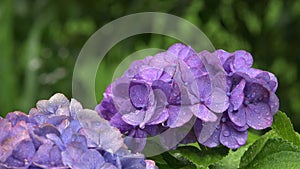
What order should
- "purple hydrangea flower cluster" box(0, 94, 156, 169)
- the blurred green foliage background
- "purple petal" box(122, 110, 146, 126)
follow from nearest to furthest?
"purple hydrangea flower cluster" box(0, 94, 156, 169), "purple petal" box(122, 110, 146, 126), the blurred green foliage background

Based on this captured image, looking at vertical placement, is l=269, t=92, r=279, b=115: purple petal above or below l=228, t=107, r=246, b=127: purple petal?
above

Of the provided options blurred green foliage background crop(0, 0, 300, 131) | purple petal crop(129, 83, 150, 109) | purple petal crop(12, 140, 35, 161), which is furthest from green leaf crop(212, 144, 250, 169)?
blurred green foliage background crop(0, 0, 300, 131)

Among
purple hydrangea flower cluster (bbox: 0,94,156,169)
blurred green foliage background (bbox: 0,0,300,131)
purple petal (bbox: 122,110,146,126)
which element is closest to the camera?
purple hydrangea flower cluster (bbox: 0,94,156,169)

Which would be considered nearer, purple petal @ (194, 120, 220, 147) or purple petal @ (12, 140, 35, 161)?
purple petal @ (12, 140, 35, 161)

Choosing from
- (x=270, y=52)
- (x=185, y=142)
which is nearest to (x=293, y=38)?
(x=270, y=52)

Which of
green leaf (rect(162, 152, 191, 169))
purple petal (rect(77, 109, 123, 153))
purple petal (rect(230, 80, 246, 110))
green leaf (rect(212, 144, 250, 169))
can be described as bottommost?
green leaf (rect(212, 144, 250, 169))

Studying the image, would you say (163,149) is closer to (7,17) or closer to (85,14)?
(85,14)

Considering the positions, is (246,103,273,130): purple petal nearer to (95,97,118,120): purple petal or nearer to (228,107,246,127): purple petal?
(228,107,246,127): purple petal
